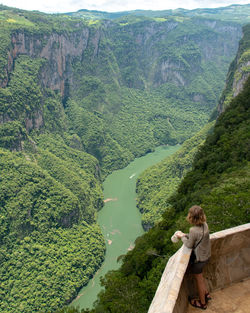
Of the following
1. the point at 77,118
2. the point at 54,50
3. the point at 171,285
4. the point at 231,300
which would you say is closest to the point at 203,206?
the point at 231,300

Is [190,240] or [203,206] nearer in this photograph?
[190,240]

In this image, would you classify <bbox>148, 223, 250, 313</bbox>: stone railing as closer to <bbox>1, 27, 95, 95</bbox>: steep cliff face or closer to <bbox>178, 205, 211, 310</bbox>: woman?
<bbox>178, 205, 211, 310</bbox>: woman

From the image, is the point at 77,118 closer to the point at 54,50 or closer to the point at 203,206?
the point at 54,50

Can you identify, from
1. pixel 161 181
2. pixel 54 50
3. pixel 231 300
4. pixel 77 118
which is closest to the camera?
pixel 231 300

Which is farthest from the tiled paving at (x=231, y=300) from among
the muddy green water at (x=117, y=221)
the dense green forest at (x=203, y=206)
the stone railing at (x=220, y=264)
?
the muddy green water at (x=117, y=221)

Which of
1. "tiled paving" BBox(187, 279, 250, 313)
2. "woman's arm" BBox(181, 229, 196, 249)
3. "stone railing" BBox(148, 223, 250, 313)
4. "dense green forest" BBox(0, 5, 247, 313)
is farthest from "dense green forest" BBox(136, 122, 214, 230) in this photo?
"woman's arm" BBox(181, 229, 196, 249)

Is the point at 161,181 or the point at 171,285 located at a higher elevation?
the point at 171,285
